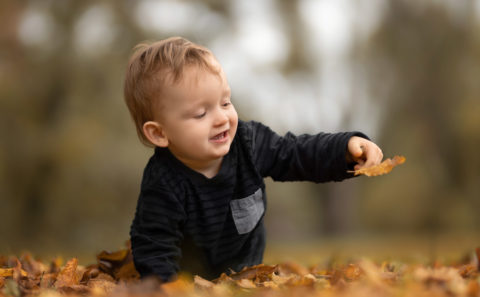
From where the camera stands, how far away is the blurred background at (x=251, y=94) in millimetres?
12492

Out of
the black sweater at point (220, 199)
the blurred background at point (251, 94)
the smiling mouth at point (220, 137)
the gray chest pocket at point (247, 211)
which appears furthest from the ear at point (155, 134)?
the blurred background at point (251, 94)

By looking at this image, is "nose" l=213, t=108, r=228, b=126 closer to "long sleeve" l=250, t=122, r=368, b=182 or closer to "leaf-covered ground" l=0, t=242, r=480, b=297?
"long sleeve" l=250, t=122, r=368, b=182

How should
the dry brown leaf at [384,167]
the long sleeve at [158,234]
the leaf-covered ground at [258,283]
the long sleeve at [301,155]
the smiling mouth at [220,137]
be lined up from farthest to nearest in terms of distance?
the long sleeve at [301,155] < the smiling mouth at [220,137] < the long sleeve at [158,234] < the dry brown leaf at [384,167] < the leaf-covered ground at [258,283]

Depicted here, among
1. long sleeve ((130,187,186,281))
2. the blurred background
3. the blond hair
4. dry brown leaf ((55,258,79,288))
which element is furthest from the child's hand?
the blurred background

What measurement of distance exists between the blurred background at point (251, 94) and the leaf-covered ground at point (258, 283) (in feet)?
32.3

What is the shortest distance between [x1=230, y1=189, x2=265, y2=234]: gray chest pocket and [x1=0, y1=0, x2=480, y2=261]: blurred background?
9.65 meters

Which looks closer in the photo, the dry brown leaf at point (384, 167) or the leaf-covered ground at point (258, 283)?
the leaf-covered ground at point (258, 283)

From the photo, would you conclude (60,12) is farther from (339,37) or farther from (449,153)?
(449,153)

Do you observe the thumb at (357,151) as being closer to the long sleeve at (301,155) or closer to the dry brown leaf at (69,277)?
the long sleeve at (301,155)

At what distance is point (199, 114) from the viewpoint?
246 cm

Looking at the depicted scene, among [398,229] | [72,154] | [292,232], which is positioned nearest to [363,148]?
[72,154]

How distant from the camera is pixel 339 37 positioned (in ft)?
45.9

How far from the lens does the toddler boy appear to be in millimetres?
2455

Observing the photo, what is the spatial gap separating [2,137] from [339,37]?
8.93 meters
